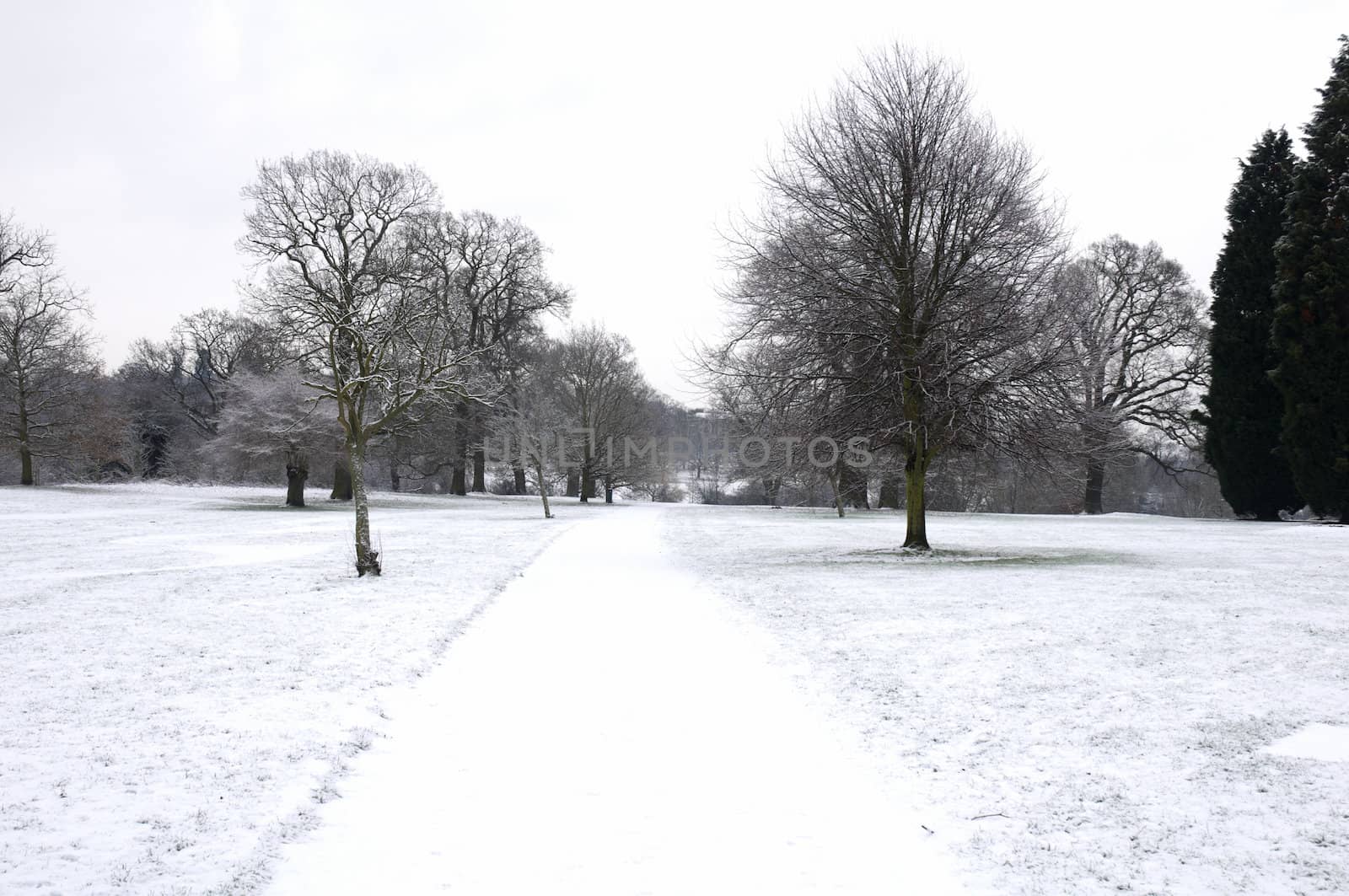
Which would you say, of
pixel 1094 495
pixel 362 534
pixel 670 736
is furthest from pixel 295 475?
pixel 1094 495

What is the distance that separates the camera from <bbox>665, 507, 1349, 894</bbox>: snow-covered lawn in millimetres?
3582

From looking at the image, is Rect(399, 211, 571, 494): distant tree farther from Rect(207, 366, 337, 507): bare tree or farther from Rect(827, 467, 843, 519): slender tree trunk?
Rect(827, 467, 843, 519): slender tree trunk


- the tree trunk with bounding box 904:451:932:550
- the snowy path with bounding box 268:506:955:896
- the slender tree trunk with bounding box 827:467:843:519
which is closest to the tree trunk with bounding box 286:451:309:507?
the slender tree trunk with bounding box 827:467:843:519

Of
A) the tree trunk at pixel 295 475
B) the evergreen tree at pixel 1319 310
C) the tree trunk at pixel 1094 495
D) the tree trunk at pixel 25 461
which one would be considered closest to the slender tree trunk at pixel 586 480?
the tree trunk at pixel 295 475

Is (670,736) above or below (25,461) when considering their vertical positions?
below

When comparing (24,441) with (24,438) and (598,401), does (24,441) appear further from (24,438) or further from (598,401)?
(598,401)

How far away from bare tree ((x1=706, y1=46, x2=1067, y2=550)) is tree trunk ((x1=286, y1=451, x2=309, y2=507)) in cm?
2299

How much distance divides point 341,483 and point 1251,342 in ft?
123

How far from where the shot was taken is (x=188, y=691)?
5891mm

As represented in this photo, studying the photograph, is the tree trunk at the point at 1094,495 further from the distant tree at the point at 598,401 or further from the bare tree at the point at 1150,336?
the distant tree at the point at 598,401

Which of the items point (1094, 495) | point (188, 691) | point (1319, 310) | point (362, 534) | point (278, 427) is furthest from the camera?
point (1094, 495)

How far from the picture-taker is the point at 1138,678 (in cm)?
613

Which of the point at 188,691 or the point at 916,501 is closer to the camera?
the point at 188,691

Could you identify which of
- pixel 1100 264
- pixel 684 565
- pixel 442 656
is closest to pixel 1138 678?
pixel 442 656
